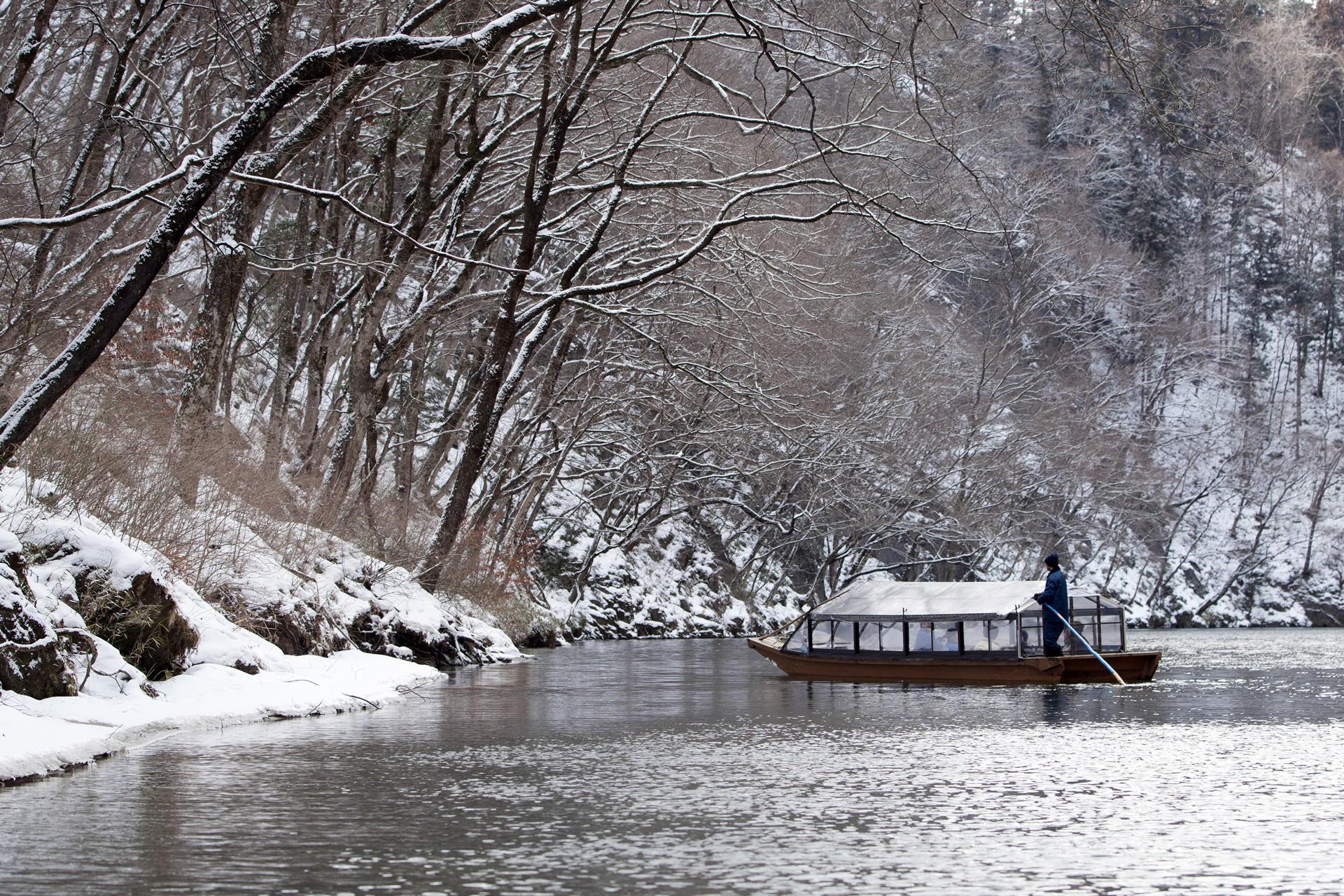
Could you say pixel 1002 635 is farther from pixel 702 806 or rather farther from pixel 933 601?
pixel 702 806

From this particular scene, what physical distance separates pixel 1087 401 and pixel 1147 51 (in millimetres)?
40524

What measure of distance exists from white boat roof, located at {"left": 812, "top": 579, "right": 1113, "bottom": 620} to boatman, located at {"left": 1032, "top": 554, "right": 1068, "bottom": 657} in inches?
11.0

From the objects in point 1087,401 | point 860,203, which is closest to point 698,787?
point 860,203

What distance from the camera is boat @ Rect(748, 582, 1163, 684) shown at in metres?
18.6

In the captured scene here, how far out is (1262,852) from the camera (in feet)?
19.2

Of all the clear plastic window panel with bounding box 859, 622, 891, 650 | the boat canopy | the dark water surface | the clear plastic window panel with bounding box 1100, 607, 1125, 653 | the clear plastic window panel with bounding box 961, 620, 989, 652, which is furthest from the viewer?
the clear plastic window panel with bounding box 1100, 607, 1125, 653

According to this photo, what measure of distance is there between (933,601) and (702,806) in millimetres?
13012

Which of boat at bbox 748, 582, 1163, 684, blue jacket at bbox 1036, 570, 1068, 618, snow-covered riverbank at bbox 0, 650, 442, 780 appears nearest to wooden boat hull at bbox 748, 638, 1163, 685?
boat at bbox 748, 582, 1163, 684

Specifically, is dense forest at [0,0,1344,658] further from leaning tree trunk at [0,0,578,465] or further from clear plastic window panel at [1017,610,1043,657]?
clear plastic window panel at [1017,610,1043,657]

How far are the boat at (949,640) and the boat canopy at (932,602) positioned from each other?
0.02 metres

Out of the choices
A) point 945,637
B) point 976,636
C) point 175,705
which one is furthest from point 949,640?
point 175,705

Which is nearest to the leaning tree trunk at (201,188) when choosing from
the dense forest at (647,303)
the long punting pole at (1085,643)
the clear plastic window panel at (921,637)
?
the dense forest at (647,303)

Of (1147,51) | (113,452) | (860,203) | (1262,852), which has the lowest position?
(1262,852)

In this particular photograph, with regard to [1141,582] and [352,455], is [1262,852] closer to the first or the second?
[352,455]
